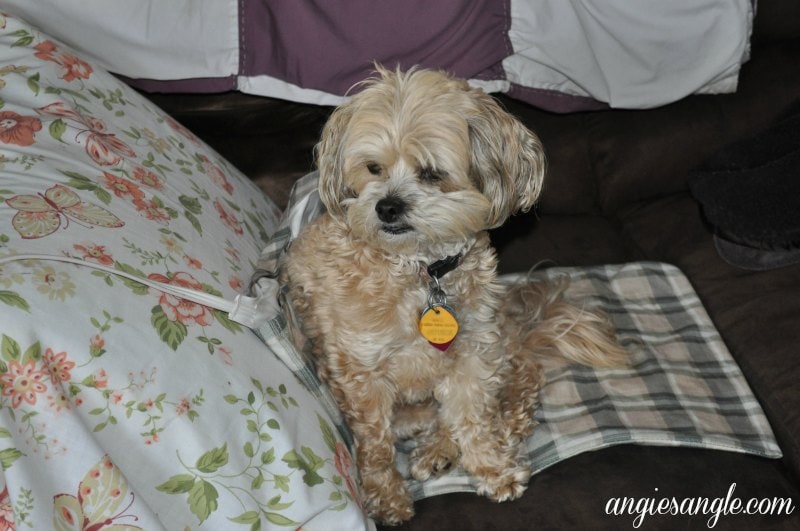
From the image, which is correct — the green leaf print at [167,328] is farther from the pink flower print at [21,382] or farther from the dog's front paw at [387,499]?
the dog's front paw at [387,499]

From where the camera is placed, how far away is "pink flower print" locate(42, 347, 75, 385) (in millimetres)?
1494

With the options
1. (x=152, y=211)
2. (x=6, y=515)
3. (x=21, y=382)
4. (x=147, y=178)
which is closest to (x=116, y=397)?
(x=21, y=382)

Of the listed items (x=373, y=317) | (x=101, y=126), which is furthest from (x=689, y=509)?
(x=101, y=126)

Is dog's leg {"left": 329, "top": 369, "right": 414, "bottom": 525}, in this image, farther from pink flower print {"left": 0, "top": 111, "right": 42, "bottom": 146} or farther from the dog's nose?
pink flower print {"left": 0, "top": 111, "right": 42, "bottom": 146}

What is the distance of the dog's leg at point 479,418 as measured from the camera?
7.02ft

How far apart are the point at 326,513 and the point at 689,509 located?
944mm

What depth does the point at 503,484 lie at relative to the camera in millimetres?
2074

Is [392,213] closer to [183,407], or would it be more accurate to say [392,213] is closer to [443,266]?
[443,266]

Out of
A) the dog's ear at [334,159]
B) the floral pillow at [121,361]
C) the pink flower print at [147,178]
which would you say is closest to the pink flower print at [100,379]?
the floral pillow at [121,361]

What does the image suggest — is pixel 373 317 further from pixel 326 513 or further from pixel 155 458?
pixel 155 458

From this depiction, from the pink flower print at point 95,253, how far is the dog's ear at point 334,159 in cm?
59

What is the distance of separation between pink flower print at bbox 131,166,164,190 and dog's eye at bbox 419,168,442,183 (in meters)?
0.70

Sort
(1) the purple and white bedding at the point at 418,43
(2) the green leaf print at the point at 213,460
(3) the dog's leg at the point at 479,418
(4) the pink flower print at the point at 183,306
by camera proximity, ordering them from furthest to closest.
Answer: (1) the purple and white bedding at the point at 418,43, (3) the dog's leg at the point at 479,418, (4) the pink flower print at the point at 183,306, (2) the green leaf print at the point at 213,460

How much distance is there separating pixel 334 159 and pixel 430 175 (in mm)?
267
